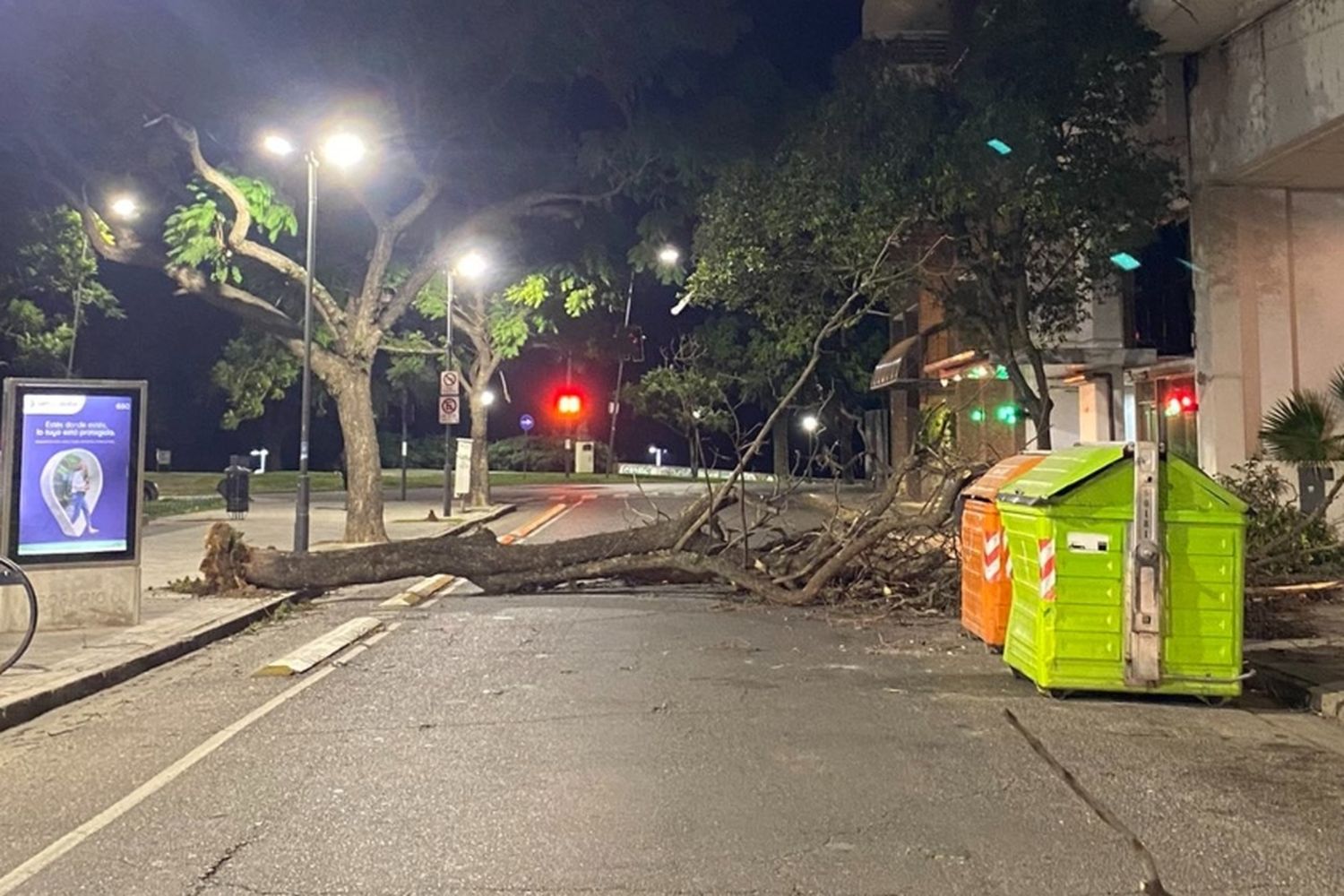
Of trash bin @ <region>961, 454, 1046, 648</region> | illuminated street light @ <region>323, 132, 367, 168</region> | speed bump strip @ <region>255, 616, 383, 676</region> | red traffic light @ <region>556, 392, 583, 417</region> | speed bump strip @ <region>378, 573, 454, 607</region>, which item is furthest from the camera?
red traffic light @ <region>556, 392, 583, 417</region>

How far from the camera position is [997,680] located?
9.17 metres

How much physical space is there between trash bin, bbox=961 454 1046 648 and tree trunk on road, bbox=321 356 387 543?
1278cm

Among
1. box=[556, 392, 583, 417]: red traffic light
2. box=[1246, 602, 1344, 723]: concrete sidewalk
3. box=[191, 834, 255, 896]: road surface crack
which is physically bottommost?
box=[191, 834, 255, 896]: road surface crack

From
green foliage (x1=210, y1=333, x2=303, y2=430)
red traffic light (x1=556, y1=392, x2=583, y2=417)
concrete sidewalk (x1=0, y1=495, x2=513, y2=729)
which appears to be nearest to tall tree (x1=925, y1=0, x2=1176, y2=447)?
concrete sidewalk (x1=0, y1=495, x2=513, y2=729)

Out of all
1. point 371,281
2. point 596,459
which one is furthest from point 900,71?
point 596,459

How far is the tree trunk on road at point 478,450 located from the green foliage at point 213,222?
10.6m

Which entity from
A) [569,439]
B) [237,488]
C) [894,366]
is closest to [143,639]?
[237,488]

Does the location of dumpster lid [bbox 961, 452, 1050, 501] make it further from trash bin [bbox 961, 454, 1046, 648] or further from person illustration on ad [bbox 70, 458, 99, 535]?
person illustration on ad [bbox 70, 458, 99, 535]

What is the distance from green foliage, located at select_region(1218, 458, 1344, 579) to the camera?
1176 cm

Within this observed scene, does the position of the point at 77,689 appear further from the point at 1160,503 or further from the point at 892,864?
the point at 1160,503

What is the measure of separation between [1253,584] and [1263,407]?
6.86 m

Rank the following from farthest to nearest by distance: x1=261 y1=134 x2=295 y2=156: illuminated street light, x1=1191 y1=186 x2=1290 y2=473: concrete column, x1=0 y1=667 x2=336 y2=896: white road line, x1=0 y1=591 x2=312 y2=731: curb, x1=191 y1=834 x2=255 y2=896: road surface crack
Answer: x1=261 y1=134 x2=295 y2=156: illuminated street light → x1=1191 y1=186 x2=1290 y2=473: concrete column → x1=0 y1=591 x2=312 y2=731: curb → x1=0 y1=667 x2=336 y2=896: white road line → x1=191 y1=834 x2=255 y2=896: road surface crack

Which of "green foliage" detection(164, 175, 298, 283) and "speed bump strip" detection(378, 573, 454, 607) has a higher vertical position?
"green foliage" detection(164, 175, 298, 283)

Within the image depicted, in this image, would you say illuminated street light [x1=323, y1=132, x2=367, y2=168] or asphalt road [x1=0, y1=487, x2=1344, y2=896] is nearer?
asphalt road [x1=0, y1=487, x2=1344, y2=896]
